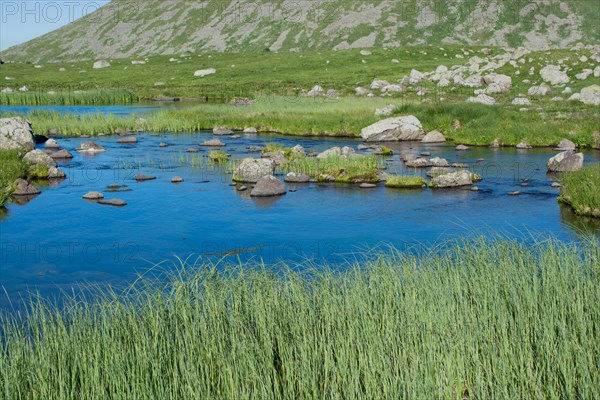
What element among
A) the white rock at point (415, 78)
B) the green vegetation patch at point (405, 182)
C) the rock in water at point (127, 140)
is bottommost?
the green vegetation patch at point (405, 182)

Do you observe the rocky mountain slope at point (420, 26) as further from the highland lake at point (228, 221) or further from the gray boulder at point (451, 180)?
the highland lake at point (228, 221)

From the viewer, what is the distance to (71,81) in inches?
4471

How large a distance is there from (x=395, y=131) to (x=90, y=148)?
756 inches

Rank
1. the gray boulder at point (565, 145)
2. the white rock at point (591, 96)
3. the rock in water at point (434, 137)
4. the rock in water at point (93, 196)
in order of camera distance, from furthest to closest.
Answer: the white rock at point (591, 96) < the rock in water at point (434, 137) < the gray boulder at point (565, 145) < the rock in water at point (93, 196)

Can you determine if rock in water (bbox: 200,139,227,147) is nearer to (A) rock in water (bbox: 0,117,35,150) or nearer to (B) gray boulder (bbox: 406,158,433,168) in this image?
(A) rock in water (bbox: 0,117,35,150)

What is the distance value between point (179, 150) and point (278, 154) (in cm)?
784

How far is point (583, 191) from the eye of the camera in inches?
1013

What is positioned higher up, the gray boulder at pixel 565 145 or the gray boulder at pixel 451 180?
the gray boulder at pixel 565 145

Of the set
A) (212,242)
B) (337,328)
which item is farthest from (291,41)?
(337,328)

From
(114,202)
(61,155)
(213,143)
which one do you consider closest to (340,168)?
(114,202)

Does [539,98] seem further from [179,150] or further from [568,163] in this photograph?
[179,150]

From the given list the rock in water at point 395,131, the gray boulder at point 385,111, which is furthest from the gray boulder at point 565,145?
the gray boulder at point 385,111

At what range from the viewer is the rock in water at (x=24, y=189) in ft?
99.3

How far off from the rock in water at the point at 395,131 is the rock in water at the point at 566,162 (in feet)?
43.9
